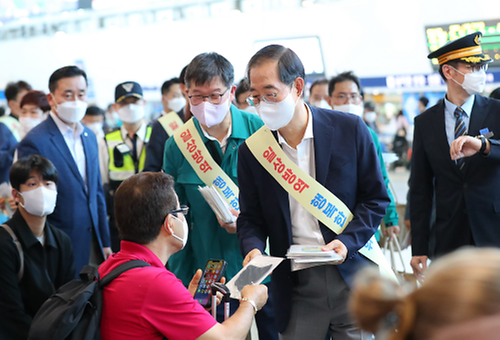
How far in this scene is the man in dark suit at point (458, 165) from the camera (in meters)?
2.61

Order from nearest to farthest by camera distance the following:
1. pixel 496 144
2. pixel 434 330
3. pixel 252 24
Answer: pixel 434 330 < pixel 496 144 < pixel 252 24

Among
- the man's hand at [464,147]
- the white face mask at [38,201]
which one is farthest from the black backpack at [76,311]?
the man's hand at [464,147]

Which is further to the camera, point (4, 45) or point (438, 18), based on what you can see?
point (4, 45)

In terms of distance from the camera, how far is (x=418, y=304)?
77cm

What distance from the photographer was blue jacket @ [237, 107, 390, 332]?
203 cm

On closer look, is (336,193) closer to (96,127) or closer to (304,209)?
(304,209)

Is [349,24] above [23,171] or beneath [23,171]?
above

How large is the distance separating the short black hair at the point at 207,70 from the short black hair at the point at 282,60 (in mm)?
525

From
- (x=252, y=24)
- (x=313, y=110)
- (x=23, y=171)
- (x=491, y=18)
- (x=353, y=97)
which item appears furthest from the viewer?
(x=252, y=24)

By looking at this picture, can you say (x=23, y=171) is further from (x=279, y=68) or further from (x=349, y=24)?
(x=349, y=24)

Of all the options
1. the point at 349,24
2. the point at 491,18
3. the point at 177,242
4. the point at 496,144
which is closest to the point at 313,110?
the point at 177,242

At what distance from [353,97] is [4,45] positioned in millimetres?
15674

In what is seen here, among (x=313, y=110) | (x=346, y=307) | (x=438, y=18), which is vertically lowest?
(x=346, y=307)

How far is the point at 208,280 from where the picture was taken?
2.07m
